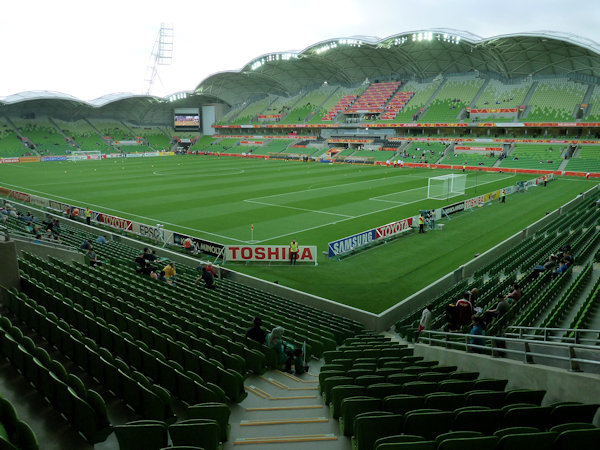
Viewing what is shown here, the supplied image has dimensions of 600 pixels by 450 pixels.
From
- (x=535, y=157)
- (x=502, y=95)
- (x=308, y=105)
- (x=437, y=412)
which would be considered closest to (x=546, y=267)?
(x=437, y=412)

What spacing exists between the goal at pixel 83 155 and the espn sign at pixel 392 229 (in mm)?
74551

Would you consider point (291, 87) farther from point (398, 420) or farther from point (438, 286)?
point (398, 420)

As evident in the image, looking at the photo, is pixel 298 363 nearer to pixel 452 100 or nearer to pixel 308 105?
pixel 452 100

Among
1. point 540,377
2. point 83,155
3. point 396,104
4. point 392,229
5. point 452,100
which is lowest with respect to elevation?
point 392,229

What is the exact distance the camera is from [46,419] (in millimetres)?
5355

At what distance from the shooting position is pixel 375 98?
92.0 metres

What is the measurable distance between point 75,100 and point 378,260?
8505 cm

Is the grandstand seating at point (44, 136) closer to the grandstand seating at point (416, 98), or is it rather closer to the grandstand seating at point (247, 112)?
the grandstand seating at point (247, 112)

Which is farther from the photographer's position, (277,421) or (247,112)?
(247,112)

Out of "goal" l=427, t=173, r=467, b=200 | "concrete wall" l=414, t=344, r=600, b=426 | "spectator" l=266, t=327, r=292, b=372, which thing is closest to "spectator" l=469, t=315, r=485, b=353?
"concrete wall" l=414, t=344, r=600, b=426

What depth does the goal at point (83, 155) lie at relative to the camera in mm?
82812

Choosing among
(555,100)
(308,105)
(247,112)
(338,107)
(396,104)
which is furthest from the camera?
(247,112)

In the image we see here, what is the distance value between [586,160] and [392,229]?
47.1m

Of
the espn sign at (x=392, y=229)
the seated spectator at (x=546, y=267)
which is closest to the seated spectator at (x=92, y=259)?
the espn sign at (x=392, y=229)
